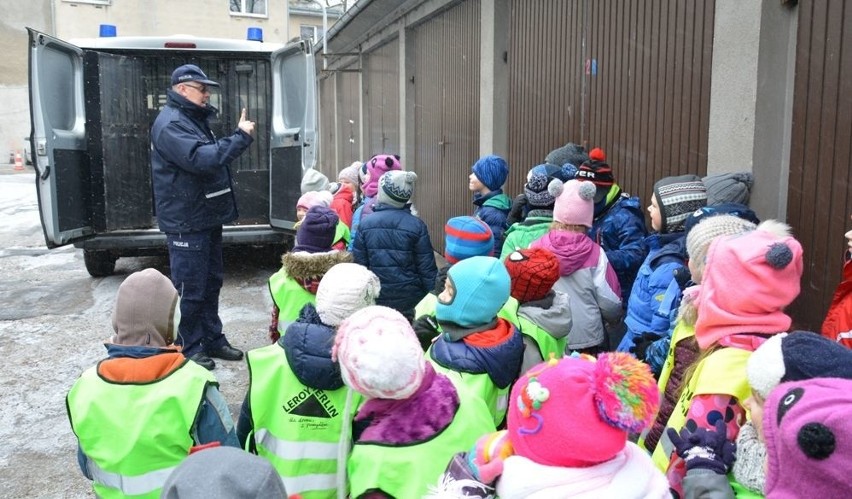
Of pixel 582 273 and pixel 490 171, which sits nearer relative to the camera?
pixel 582 273

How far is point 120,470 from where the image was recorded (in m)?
2.32

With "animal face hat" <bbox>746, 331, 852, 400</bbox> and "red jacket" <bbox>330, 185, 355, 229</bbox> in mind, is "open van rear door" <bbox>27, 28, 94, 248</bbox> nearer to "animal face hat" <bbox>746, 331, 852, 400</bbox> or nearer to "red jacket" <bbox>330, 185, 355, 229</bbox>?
"red jacket" <bbox>330, 185, 355, 229</bbox>

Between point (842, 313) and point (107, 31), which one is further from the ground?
point (107, 31)

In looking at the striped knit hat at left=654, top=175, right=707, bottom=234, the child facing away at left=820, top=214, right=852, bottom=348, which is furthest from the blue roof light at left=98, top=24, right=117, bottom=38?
the child facing away at left=820, top=214, right=852, bottom=348

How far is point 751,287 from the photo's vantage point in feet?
7.10

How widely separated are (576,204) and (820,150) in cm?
A: 116

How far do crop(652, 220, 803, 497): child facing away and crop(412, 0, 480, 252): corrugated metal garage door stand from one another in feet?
20.2

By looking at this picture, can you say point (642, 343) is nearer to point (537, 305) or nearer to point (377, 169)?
point (537, 305)

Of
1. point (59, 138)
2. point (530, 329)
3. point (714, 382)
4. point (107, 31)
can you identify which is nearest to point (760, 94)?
point (530, 329)

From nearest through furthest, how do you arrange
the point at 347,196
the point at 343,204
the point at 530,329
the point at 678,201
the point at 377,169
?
the point at 530,329
the point at 678,201
the point at 377,169
the point at 343,204
the point at 347,196

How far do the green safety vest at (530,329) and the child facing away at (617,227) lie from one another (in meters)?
1.26

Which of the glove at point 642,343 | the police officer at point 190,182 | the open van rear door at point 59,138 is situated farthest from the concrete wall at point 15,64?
the glove at point 642,343

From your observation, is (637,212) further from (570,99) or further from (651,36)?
(570,99)

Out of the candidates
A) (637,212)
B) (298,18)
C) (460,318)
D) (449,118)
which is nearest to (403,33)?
(449,118)
